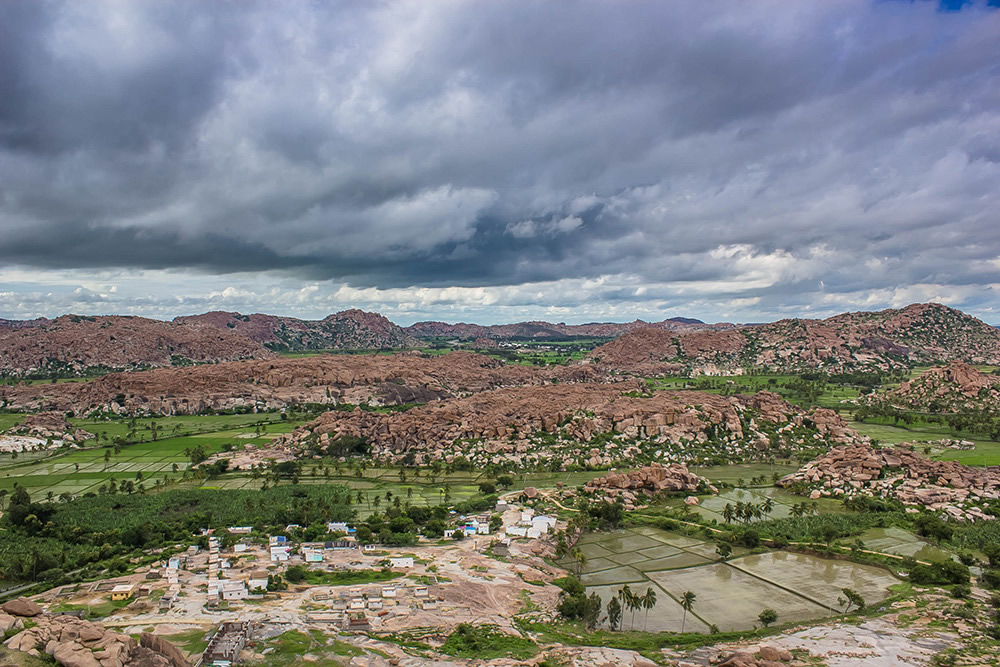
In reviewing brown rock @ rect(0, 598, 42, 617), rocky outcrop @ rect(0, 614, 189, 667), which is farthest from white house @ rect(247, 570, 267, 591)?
brown rock @ rect(0, 598, 42, 617)

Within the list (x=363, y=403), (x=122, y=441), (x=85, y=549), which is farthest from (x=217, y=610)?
(x=363, y=403)

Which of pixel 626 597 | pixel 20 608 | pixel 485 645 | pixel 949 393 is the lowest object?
pixel 485 645

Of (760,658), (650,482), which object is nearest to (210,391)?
(650,482)

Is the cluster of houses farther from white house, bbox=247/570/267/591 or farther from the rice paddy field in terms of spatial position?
white house, bbox=247/570/267/591

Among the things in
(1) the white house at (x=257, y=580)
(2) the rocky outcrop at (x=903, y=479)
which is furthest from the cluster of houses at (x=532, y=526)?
(2) the rocky outcrop at (x=903, y=479)

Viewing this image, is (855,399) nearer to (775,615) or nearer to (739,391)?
(739,391)

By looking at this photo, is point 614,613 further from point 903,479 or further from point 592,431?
point 592,431
